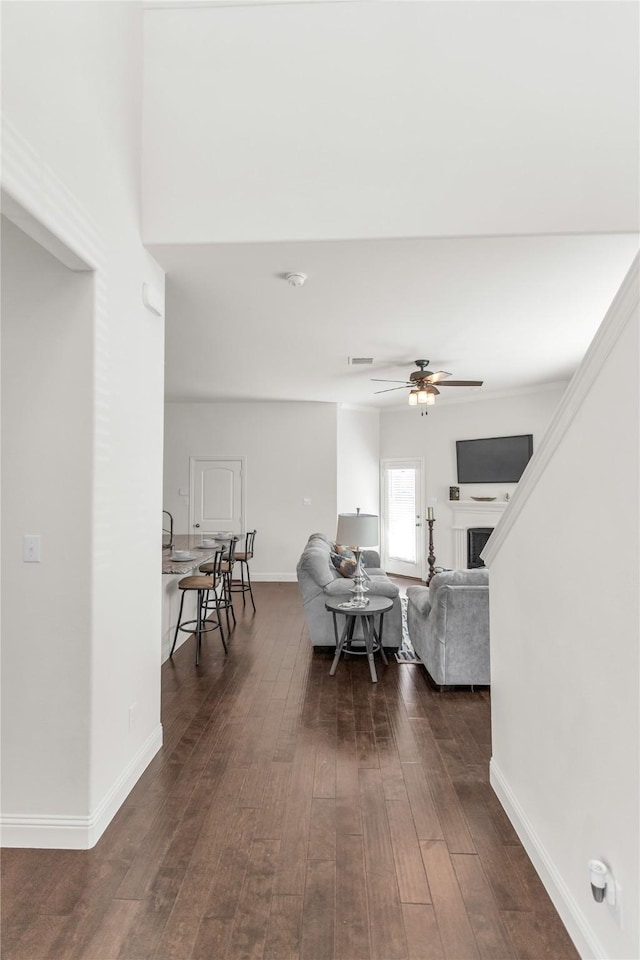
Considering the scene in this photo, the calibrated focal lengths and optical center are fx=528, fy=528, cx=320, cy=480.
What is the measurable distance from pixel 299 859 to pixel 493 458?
6.59 m

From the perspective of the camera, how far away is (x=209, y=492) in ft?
28.3

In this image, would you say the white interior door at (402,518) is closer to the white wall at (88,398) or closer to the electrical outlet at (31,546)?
the white wall at (88,398)

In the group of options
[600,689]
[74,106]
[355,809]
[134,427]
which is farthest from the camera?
[134,427]

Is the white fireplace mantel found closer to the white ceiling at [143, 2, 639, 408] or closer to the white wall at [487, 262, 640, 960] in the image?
the white ceiling at [143, 2, 639, 408]

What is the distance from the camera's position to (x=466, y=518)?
816 cm

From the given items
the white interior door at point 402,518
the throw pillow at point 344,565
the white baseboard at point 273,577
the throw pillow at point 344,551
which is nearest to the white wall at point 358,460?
the white interior door at point 402,518

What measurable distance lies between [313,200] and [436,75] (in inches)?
36.7

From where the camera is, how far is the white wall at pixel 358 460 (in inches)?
344

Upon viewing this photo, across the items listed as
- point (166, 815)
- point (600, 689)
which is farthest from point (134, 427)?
point (600, 689)

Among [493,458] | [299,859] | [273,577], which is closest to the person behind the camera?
[299,859]

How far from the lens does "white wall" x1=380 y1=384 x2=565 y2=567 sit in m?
7.57

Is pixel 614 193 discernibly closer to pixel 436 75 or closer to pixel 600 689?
pixel 436 75

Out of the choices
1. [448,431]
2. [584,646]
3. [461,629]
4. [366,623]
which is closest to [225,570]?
[366,623]

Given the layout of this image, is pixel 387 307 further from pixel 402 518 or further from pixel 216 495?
pixel 402 518
